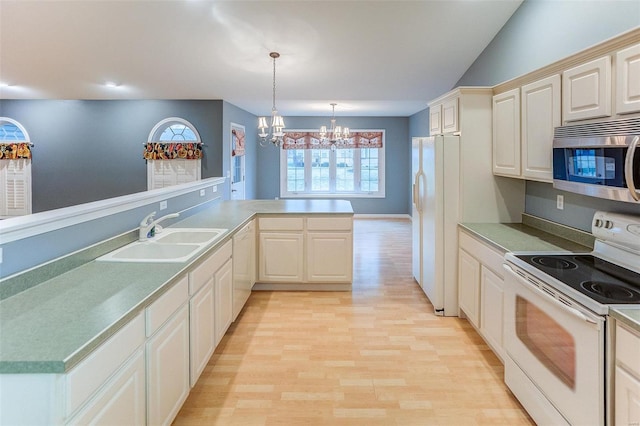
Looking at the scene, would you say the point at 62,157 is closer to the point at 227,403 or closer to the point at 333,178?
the point at 333,178

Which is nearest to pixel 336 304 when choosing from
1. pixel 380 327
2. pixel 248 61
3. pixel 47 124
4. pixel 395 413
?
pixel 380 327

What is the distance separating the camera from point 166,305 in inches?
70.8

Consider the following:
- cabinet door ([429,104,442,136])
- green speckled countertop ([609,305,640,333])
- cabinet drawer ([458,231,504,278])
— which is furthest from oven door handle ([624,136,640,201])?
cabinet door ([429,104,442,136])

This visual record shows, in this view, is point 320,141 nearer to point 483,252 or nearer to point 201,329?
point 483,252

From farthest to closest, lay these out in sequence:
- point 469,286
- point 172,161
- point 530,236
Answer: point 172,161 < point 469,286 < point 530,236

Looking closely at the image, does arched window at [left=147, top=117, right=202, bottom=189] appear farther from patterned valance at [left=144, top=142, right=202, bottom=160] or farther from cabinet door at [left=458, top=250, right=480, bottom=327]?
cabinet door at [left=458, top=250, right=480, bottom=327]

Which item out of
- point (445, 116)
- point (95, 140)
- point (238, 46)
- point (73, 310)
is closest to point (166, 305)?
point (73, 310)

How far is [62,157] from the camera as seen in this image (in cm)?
679

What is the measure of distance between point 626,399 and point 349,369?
1.59 meters

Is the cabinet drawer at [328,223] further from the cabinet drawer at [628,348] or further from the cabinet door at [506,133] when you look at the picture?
the cabinet drawer at [628,348]

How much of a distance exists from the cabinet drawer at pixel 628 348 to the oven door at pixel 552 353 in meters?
0.06

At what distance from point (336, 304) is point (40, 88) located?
5.82m

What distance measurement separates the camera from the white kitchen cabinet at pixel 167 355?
1660mm

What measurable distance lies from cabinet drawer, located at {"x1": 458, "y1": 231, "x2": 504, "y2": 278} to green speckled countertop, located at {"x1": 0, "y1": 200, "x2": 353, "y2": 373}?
1971 millimetres
